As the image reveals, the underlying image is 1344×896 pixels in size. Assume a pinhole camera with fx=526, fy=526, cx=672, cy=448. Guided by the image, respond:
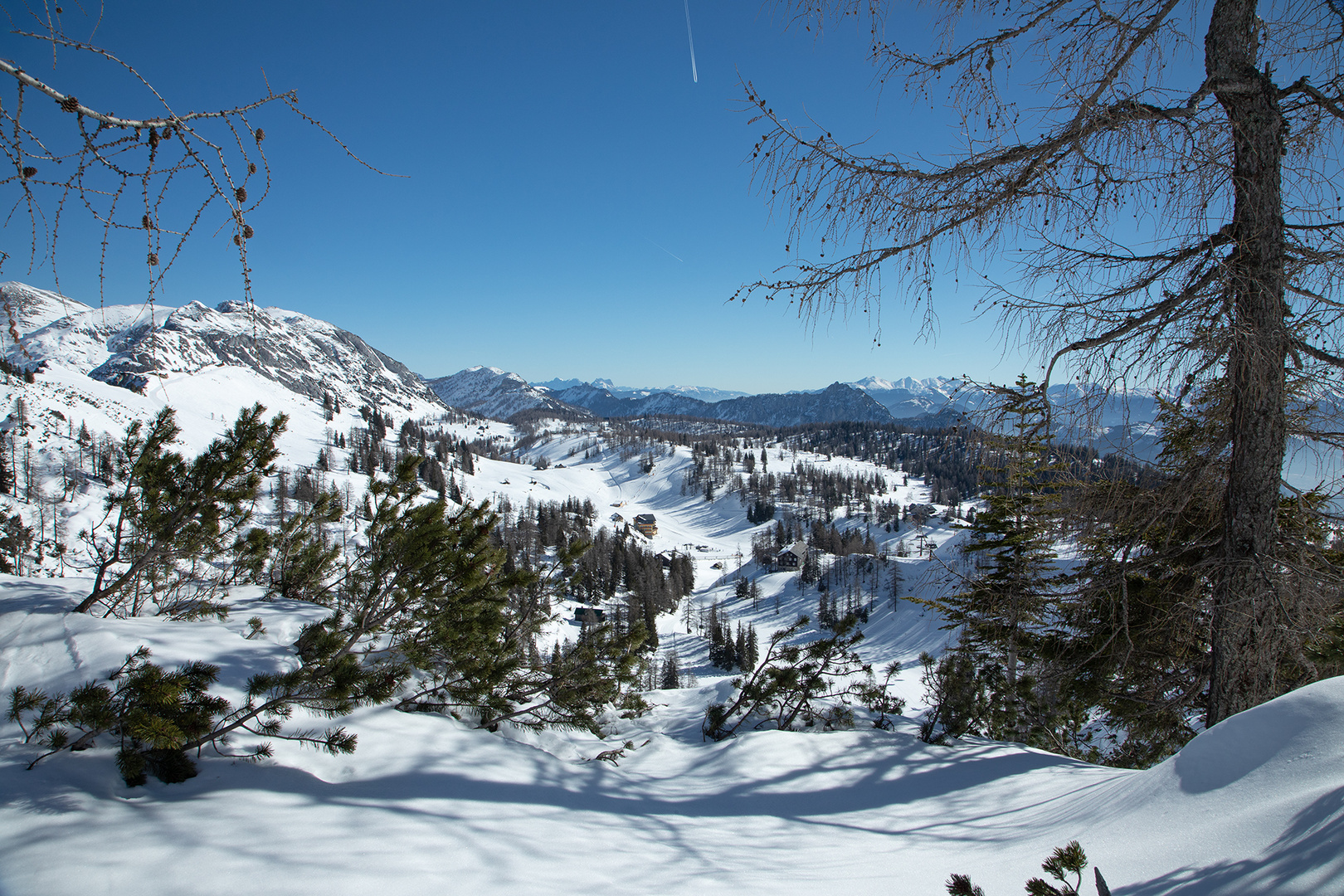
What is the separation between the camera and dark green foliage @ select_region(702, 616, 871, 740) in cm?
549

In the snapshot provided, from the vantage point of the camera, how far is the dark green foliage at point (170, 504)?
162 inches

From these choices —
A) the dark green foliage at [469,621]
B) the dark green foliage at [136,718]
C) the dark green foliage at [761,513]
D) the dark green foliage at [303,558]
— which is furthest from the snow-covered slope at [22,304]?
the dark green foliage at [761,513]

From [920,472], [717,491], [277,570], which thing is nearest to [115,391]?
[717,491]

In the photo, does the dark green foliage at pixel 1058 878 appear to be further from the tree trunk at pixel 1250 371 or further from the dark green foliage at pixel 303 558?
the dark green foliage at pixel 303 558

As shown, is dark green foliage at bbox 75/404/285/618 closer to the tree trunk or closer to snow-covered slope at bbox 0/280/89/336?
snow-covered slope at bbox 0/280/89/336

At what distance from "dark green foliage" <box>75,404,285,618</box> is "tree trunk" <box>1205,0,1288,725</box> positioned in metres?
6.44

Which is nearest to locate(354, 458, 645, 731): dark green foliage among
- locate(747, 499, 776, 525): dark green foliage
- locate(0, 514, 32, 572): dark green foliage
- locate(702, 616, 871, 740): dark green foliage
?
locate(702, 616, 871, 740): dark green foliage

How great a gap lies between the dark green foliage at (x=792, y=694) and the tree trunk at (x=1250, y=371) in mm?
2957

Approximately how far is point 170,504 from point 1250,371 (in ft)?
23.7

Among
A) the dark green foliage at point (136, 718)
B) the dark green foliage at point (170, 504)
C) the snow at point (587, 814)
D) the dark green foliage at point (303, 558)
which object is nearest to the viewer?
the snow at point (587, 814)

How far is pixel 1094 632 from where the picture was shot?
15.1 ft

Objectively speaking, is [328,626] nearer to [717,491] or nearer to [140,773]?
[140,773]

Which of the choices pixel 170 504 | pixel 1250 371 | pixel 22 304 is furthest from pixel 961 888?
pixel 170 504

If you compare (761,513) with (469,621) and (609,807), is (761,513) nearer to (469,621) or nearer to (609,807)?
(469,621)
